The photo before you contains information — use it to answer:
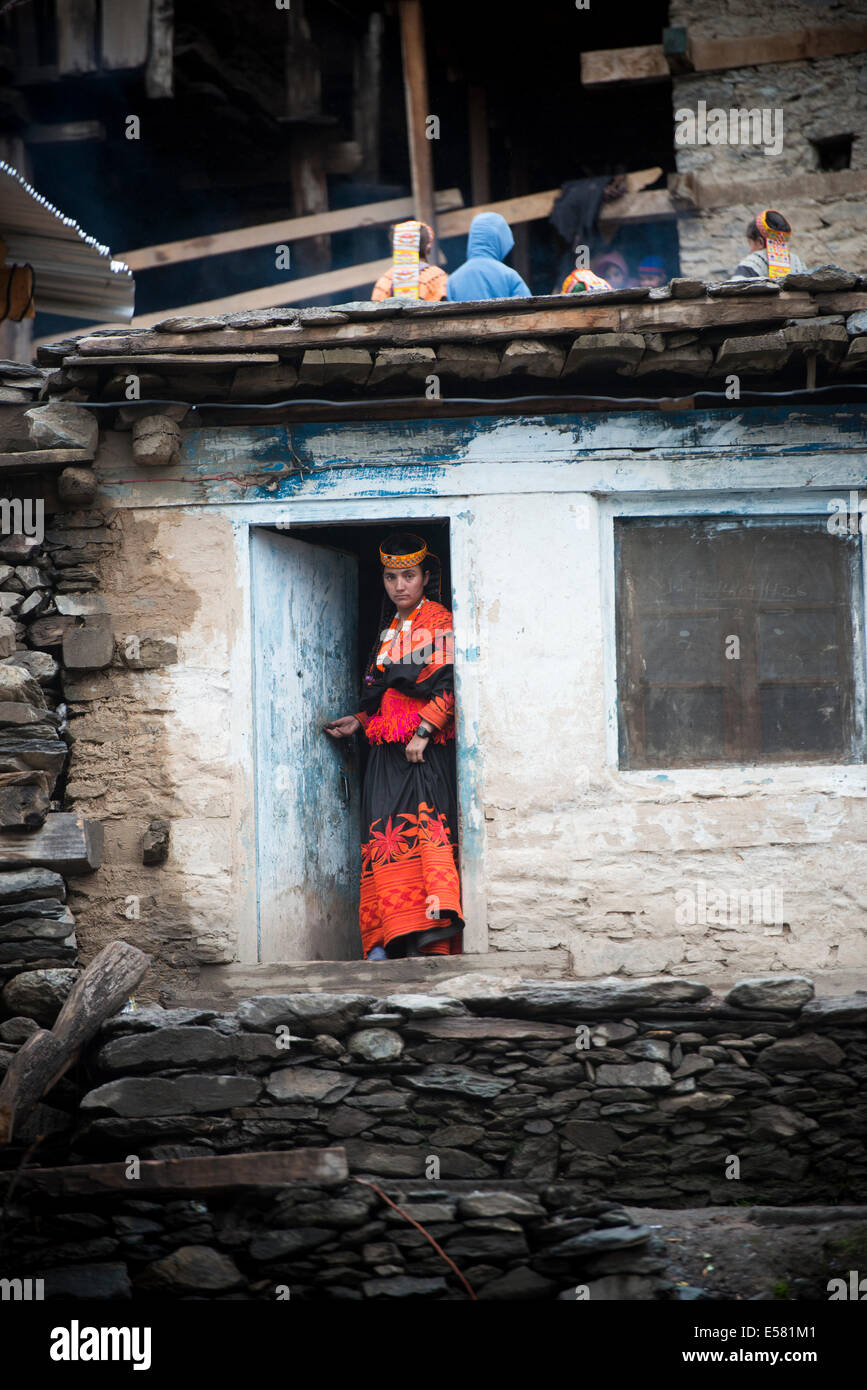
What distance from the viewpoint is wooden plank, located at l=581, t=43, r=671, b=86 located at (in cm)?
902

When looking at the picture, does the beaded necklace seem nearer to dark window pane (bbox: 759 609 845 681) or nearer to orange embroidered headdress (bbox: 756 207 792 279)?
dark window pane (bbox: 759 609 845 681)

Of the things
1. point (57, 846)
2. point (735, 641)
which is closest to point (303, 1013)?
point (57, 846)

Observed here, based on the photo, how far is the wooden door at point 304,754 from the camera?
6.25 m

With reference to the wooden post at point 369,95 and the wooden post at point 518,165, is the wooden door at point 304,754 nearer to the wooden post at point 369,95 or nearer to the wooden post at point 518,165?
the wooden post at point 369,95

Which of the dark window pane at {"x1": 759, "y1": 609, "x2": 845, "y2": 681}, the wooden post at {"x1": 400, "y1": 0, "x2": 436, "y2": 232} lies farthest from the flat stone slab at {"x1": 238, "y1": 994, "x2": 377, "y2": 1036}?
the wooden post at {"x1": 400, "y1": 0, "x2": 436, "y2": 232}

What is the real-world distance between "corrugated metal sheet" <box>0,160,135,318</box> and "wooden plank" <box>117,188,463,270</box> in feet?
7.08

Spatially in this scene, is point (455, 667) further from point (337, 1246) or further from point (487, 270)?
point (337, 1246)

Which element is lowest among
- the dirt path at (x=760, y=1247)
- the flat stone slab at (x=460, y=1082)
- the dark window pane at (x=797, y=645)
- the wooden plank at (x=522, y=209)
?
the dirt path at (x=760, y=1247)

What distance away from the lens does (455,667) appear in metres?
6.21

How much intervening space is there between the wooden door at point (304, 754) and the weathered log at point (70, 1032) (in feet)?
2.89

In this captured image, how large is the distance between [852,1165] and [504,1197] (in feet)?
4.74

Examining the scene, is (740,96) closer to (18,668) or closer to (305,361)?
(305,361)

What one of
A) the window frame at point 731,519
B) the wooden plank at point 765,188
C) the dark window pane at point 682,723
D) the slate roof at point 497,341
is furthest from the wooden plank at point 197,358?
the wooden plank at point 765,188

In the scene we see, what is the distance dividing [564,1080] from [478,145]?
7305 mm
